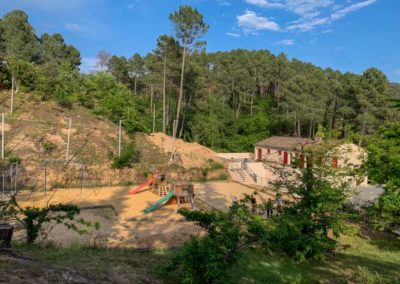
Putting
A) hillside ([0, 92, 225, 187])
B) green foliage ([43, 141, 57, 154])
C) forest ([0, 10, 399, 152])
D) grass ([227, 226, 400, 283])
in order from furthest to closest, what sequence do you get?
1. forest ([0, 10, 399, 152])
2. green foliage ([43, 141, 57, 154])
3. hillside ([0, 92, 225, 187])
4. grass ([227, 226, 400, 283])

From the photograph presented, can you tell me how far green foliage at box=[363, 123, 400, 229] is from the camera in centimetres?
1246

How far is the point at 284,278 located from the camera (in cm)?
741

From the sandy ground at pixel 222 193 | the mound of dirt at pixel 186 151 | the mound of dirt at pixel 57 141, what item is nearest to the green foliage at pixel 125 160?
the mound of dirt at pixel 57 141

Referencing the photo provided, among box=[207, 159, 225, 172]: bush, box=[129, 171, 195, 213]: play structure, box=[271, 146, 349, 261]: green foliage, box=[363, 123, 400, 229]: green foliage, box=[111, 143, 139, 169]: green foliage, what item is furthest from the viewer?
box=[207, 159, 225, 172]: bush

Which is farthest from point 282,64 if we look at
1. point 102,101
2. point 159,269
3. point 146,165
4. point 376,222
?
point 159,269

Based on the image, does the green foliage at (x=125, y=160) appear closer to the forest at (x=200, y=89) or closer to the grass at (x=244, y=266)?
the forest at (x=200, y=89)

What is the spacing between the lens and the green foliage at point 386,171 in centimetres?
1246

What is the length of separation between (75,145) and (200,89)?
2310 centimetres

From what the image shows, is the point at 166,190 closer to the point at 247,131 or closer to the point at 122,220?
the point at 122,220

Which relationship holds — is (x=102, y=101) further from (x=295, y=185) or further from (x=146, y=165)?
(x=295, y=185)

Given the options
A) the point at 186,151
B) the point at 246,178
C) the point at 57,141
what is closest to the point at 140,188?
the point at 57,141

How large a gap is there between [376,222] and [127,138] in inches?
885

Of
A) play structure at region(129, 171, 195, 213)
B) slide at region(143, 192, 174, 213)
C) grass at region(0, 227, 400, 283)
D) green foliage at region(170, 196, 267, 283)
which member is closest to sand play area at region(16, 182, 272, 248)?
slide at region(143, 192, 174, 213)

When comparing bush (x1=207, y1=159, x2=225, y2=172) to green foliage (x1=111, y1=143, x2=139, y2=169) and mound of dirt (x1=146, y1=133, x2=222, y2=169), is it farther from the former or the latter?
green foliage (x1=111, y1=143, x2=139, y2=169)
